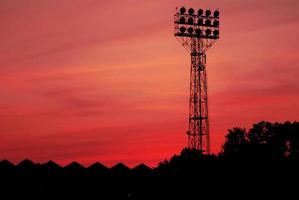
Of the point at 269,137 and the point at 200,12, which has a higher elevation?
the point at 200,12

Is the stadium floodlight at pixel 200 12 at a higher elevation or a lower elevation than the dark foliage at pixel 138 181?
higher

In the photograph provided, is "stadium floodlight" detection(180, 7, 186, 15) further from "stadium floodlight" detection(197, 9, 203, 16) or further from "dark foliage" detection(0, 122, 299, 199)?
"dark foliage" detection(0, 122, 299, 199)

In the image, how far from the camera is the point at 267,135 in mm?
110062

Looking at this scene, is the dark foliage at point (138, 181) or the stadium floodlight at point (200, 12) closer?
the dark foliage at point (138, 181)

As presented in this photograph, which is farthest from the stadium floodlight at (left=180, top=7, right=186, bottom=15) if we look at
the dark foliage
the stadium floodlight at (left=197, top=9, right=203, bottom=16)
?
the dark foliage

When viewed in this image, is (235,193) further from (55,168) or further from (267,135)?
(267,135)

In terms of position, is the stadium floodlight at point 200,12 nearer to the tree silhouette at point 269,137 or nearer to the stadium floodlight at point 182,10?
the stadium floodlight at point 182,10

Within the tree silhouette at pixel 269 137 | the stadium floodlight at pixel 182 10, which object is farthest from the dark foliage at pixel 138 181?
the tree silhouette at pixel 269 137

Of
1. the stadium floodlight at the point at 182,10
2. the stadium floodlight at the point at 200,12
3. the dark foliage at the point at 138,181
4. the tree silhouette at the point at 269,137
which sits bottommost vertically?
the dark foliage at the point at 138,181

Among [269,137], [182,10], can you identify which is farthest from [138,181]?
[269,137]

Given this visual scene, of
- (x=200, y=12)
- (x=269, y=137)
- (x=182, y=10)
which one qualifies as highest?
(x=200, y=12)

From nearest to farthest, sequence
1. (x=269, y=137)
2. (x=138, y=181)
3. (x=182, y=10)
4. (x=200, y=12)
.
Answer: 1. (x=138, y=181)
2. (x=182, y=10)
3. (x=200, y=12)
4. (x=269, y=137)

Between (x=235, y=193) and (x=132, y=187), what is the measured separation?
10.4 m

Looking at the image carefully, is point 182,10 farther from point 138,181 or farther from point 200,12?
point 138,181
